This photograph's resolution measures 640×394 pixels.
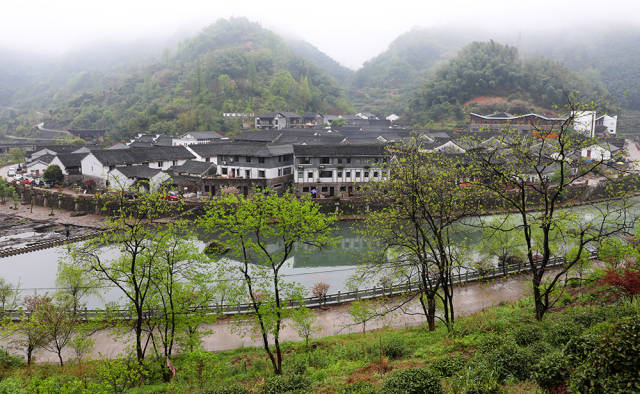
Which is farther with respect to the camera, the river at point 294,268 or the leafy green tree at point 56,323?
the river at point 294,268

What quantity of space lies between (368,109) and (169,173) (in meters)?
74.2

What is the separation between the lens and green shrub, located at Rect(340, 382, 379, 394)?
7452 mm

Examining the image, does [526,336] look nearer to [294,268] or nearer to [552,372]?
[552,372]

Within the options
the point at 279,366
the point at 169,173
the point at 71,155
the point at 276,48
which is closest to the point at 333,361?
the point at 279,366

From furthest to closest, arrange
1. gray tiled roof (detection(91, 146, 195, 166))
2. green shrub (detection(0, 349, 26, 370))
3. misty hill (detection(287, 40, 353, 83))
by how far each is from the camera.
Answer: misty hill (detection(287, 40, 353, 83)) < gray tiled roof (detection(91, 146, 195, 166)) < green shrub (detection(0, 349, 26, 370))

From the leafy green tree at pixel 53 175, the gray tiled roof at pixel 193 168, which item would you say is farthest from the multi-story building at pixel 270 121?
the leafy green tree at pixel 53 175

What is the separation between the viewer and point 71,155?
4275cm

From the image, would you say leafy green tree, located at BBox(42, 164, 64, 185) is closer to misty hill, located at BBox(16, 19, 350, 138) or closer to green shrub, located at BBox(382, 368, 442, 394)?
misty hill, located at BBox(16, 19, 350, 138)

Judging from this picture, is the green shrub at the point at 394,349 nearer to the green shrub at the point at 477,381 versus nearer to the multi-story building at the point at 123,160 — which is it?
the green shrub at the point at 477,381

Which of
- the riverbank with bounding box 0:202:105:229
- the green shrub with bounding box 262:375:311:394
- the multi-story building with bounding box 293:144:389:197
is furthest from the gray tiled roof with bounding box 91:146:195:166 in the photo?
the green shrub with bounding box 262:375:311:394

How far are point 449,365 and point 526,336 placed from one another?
2.28 meters

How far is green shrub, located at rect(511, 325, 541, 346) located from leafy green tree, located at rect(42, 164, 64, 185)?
45.2 metres

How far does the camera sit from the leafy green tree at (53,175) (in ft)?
134

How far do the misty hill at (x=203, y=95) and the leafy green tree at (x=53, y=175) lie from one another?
1130 inches
